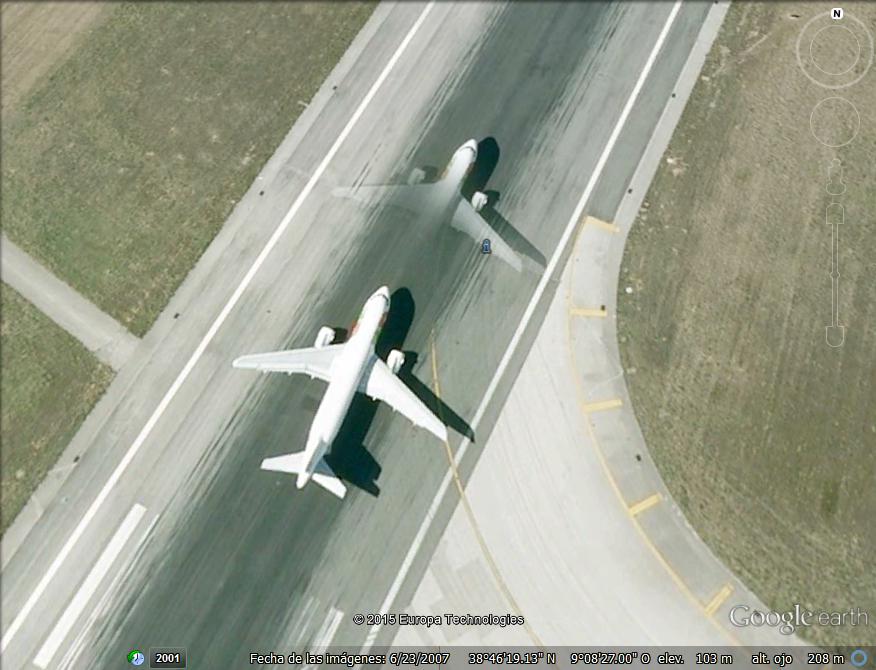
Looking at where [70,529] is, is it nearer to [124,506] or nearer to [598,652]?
[124,506]

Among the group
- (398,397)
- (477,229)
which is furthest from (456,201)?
(398,397)

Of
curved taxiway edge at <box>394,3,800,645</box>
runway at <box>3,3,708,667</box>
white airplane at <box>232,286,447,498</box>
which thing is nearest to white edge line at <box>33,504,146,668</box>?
runway at <box>3,3,708,667</box>

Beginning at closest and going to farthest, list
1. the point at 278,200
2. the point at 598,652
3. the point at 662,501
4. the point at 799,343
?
the point at 598,652 → the point at 662,501 → the point at 799,343 → the point at 278,200

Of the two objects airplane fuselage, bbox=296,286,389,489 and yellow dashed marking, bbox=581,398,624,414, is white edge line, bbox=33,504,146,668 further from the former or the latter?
yellow dashed marking, bbox=581,398,624,414

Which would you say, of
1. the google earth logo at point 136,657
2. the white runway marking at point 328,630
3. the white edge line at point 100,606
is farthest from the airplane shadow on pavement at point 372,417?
the google earth logo at point 136,657

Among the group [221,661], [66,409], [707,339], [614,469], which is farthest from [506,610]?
[66,409]

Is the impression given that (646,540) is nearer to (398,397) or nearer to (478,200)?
(398,397)
